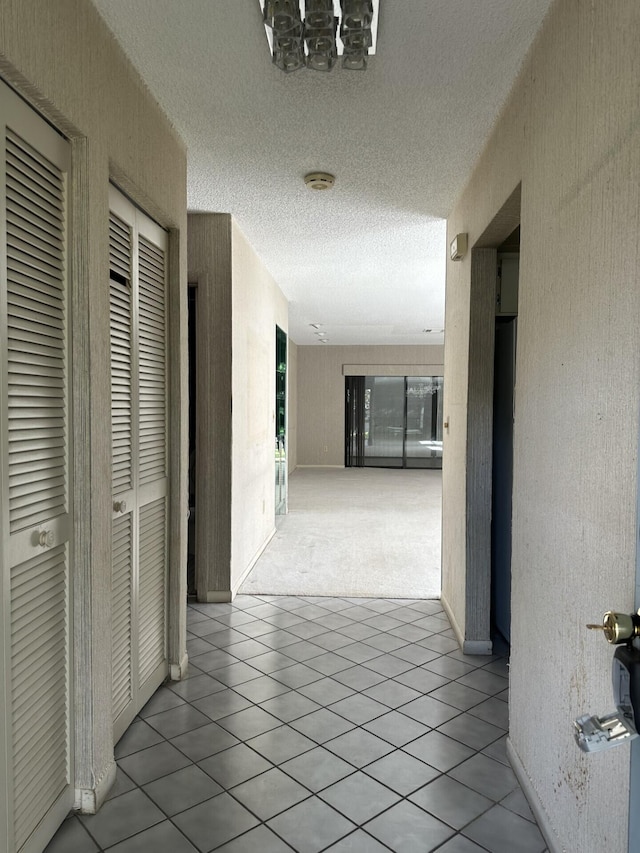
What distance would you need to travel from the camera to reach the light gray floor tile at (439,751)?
7.49 ft

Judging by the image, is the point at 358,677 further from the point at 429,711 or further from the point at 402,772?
the point at 402,772

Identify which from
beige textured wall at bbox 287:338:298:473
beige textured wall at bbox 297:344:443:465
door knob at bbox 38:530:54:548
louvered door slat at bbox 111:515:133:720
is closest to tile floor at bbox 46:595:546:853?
louvered door slat at bbox 111:515:133:720

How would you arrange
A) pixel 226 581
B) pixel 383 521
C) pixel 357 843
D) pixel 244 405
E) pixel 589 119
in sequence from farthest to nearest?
pixel 383 521
pixel 244 405
pixel 226 581
pixel 357 843
pixel 589 119

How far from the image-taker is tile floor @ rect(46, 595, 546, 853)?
188 cm

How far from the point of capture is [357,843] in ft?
6.03

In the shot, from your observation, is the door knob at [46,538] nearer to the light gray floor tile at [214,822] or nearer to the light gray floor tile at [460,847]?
the light gray floor tile at [214,822]

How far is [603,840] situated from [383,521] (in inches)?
221

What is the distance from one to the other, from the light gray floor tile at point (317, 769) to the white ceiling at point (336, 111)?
2591 millimetres

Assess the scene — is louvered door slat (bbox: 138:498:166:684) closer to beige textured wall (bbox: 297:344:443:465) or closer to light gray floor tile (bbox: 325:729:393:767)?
light gray floor tile (bbox: 325:729:393:767)

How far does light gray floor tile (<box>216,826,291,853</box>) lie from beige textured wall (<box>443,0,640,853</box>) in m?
0.83

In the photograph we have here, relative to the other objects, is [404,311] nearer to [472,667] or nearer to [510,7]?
[472,667]

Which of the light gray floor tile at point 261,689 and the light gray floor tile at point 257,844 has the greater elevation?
the light gray floor tile at point 257,844

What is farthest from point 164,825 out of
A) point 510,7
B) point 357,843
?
point 510,7

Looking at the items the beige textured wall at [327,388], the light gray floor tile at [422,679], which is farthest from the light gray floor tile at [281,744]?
the beige textured wall at [327,388]
